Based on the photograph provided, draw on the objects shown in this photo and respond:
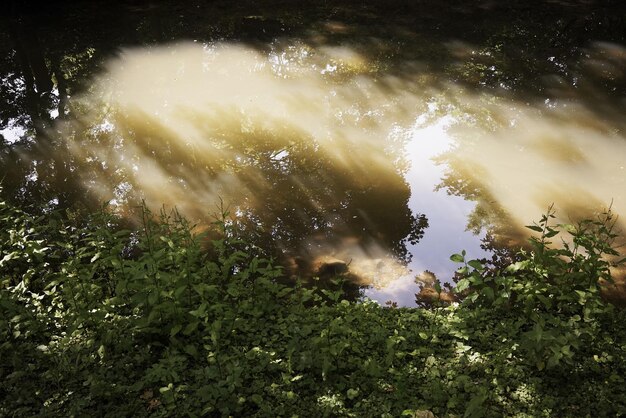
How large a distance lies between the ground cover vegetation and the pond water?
944mm

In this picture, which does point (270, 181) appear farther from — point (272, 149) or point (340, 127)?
point (340, 127)

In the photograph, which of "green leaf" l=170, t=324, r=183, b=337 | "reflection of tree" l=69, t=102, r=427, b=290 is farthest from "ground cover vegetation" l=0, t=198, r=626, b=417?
"reflection of tree" l=69, t=102, r=427, b=290

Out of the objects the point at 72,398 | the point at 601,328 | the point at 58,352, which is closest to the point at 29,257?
the point at 58,352

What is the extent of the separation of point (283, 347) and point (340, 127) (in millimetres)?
5094

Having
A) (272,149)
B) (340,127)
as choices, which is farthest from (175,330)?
(340,127)

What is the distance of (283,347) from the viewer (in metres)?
3.79

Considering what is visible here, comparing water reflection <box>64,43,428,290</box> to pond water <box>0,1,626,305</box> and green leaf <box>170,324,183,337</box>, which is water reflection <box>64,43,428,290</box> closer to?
pond water <box>0,1,626,305</box>

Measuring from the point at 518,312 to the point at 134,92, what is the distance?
8.67m

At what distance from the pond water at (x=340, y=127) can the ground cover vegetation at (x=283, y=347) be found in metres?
0.94

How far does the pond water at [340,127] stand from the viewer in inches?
232

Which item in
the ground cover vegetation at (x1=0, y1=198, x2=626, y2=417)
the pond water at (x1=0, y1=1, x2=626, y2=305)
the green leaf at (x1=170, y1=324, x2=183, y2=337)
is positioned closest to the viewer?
the ground cover vegetation at (x1=0, y1=198, x2=626, y2=417)

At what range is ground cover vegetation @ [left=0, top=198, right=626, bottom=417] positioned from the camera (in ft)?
10.7

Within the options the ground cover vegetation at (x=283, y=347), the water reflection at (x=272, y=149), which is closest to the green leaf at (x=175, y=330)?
the ground cover vegetation at (x=283, y=347)

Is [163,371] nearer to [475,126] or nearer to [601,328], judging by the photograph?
[601,328]
